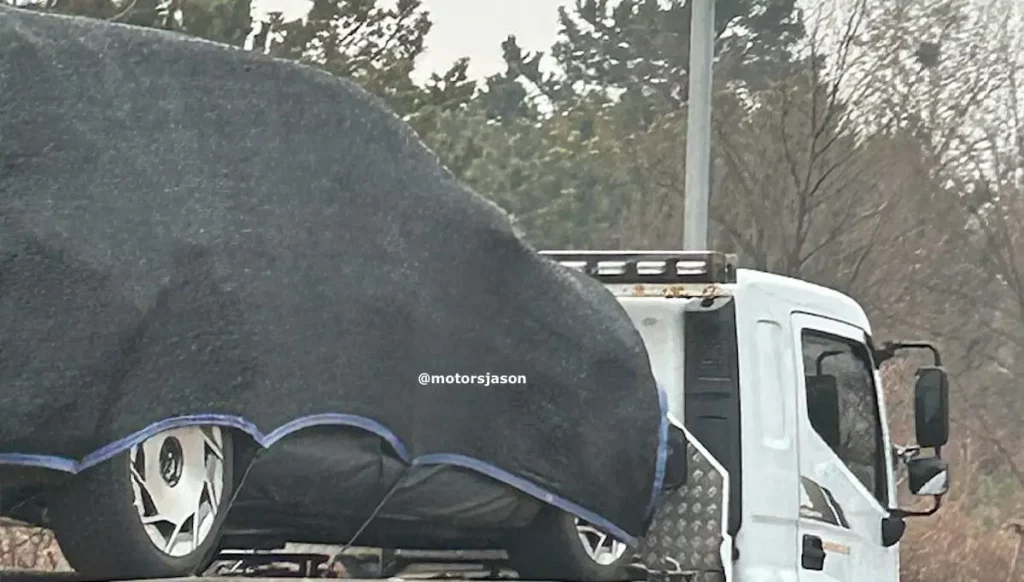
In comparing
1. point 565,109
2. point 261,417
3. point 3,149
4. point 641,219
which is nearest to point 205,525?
point 261,417

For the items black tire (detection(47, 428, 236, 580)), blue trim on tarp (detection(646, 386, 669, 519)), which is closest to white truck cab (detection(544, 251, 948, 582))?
blue trim on tarp (detection(646, 386, 669, 519))

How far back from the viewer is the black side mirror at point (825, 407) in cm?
847

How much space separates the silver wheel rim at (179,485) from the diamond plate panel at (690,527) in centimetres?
233

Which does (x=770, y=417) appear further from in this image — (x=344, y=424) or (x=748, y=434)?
(x=344, y=424)

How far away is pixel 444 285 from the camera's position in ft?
20.3

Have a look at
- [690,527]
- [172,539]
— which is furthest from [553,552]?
[172,539]

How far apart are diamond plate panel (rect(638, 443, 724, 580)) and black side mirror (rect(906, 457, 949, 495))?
1.54 metres

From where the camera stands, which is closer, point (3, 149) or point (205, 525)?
point (3, 149)

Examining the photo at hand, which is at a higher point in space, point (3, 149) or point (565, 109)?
point (565, 109)

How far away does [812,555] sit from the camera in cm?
838

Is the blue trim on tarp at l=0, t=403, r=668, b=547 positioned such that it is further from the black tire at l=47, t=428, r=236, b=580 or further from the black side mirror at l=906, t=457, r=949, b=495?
the black side mirror at l=906, t=457, r=949, b=495

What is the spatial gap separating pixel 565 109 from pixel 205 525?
2647 centimetres

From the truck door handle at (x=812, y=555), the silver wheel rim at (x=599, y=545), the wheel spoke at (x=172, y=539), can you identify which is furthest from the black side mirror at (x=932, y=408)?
the wheel spoke at (x=172, y=539)

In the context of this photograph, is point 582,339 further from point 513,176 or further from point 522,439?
point 513,176
